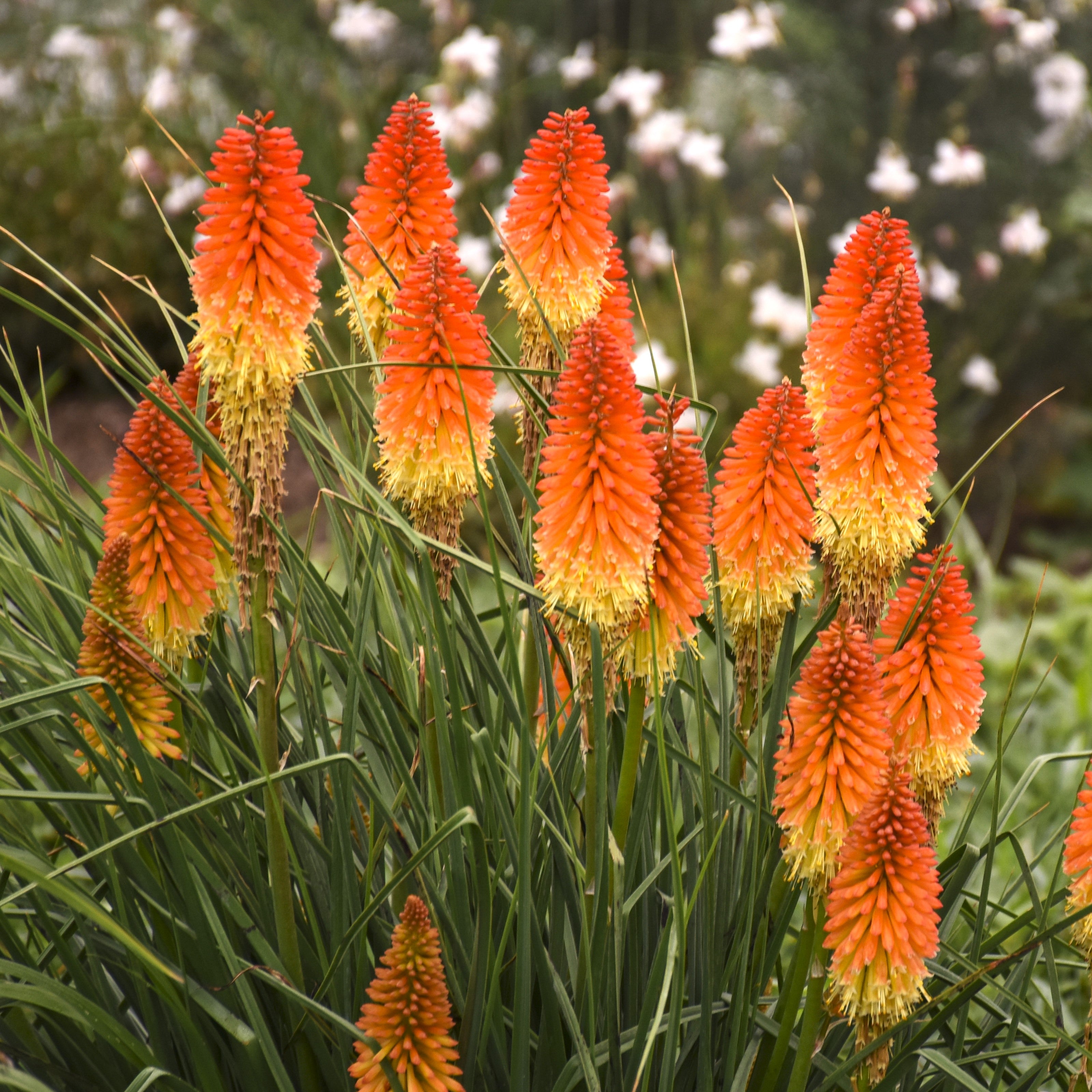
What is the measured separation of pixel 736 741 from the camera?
6.00ft

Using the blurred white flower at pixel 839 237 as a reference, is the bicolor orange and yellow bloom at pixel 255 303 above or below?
below

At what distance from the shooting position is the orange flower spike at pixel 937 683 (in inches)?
66.7

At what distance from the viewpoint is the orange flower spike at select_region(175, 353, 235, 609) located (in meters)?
1.86

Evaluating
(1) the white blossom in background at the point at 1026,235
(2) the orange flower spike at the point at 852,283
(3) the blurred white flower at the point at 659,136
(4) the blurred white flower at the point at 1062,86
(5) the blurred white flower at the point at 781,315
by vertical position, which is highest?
(4) the blurred white flower at the point at 1062,86

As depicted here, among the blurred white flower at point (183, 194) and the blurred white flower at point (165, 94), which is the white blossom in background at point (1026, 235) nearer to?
the blurred white flower at point (183, 194)

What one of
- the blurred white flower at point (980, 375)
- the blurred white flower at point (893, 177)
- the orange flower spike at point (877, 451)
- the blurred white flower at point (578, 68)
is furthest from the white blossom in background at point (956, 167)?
the orange flower spike at point (877, 451)

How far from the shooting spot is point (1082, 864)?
5.41ft

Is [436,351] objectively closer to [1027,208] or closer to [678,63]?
[1027,208]

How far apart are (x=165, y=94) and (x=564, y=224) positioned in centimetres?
652

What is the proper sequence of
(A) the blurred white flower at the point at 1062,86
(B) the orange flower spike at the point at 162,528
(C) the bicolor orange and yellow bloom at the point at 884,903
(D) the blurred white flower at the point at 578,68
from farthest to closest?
1. (A) the blurred white flower at the point at 1062,86
2. (D) the blurred white flower at the point at 578,68
3. (B) the orange flower spike at the point at 162,528
4. (C) the bicolor orange and yellow bloom at the point at 884,903

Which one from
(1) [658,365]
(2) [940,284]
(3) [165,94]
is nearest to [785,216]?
(2) [940,284]

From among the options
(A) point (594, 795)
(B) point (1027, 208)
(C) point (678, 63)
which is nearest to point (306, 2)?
(C) point (678, 63)

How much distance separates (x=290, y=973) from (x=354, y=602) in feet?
2.23

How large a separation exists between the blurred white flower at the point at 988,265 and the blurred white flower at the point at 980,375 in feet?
1.69
